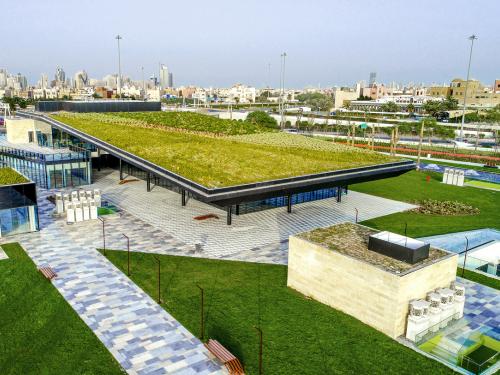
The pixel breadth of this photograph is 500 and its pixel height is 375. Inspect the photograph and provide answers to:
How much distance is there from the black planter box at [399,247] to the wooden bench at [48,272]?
17.9 metres

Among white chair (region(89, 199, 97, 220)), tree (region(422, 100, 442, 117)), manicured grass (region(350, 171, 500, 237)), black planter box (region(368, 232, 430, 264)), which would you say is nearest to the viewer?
black planter box (region(368, 232, 430, 264))

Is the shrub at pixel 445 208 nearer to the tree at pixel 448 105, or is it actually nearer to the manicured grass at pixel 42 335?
the manicured grass at pixel 42 335

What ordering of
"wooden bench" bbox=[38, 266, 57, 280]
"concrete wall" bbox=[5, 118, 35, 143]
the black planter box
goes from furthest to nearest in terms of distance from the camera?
"concrete wall" bbox=[5, 118, 35, 143] < "wooden bench" bbox=[38, 266, 57, 280] < the black planter box

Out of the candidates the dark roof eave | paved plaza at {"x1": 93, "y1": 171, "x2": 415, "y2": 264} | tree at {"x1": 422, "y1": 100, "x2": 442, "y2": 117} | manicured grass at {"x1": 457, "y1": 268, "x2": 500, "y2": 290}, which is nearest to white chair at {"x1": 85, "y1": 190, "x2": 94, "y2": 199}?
paved plaza at {"x1": 93, "y1": 171, "x2": 415, "y2": 264}

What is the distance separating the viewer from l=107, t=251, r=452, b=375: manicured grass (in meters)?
18.2

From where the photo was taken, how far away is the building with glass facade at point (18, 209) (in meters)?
30.9

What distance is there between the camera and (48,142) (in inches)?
2176

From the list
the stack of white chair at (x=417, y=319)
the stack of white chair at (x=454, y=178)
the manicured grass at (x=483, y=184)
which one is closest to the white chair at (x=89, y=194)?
the stack of white chair at (x=417, y=319)

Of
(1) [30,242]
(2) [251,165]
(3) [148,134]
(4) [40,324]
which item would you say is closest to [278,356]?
(4) [40,324]

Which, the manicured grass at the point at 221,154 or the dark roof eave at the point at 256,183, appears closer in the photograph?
the dark roof eave at the point at 256,183

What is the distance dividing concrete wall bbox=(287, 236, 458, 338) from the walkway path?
7.22m

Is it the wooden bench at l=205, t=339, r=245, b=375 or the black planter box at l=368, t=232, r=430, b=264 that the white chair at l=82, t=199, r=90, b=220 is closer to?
the wooden bench at l=205, t=339, r=245, b=375

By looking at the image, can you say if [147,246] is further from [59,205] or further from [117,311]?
[59,205]

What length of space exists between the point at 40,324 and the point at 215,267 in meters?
10.3
